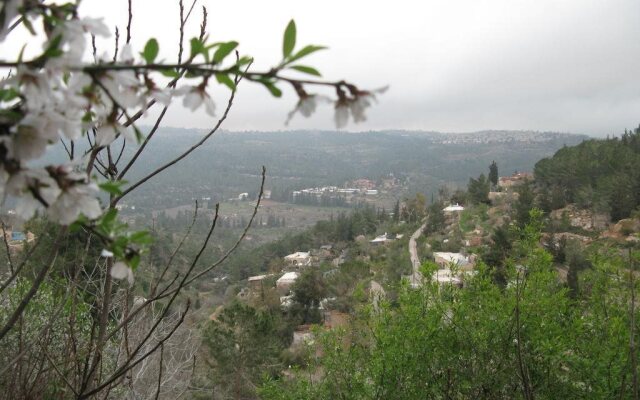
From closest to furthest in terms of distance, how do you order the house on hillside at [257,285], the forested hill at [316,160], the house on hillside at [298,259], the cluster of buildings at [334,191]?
1. the house on hillside at [257,285]
2. the house on hillside at [298,259]
3. the cluster of buildings at [334,191]
4. the forested hill at [316,160]

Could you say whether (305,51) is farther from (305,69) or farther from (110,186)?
(110,186)

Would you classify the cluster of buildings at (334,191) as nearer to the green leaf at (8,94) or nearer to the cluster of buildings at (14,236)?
the cluster of buildings at (14,236)

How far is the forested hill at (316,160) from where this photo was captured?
336 ft

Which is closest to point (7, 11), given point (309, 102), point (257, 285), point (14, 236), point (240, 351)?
point (309, 102)

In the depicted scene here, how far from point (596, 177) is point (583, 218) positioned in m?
3.23

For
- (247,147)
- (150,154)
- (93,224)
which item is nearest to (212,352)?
(93,224)

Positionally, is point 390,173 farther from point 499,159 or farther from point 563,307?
point 563,307

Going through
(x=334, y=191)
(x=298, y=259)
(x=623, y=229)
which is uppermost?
(x=623, y=229)

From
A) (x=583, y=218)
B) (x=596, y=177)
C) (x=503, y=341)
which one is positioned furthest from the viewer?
(x=596, y=177)

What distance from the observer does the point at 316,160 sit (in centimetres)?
13950

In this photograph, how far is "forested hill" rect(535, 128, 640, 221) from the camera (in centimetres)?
2436

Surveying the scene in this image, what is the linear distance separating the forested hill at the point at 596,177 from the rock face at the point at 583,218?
0.49m

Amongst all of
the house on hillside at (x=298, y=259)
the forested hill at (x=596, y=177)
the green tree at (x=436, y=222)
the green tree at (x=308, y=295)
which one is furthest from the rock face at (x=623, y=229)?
the house on hillside at (x=298, y=259)

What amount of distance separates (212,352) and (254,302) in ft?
30.7
